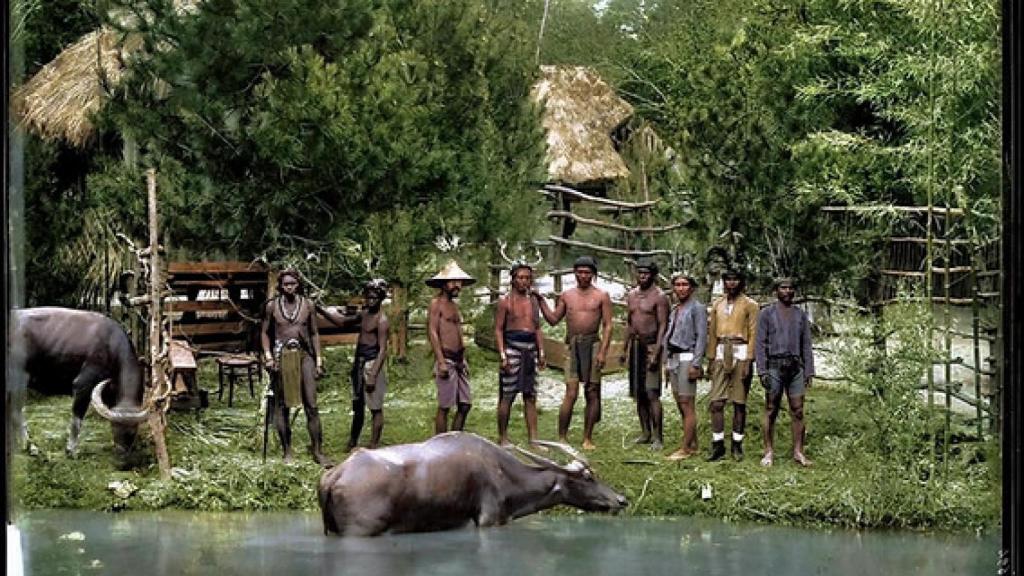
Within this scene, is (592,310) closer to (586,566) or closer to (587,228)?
(587,228)

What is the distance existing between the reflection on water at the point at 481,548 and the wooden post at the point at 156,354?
0.24 metres

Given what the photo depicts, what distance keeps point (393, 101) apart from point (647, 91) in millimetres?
955

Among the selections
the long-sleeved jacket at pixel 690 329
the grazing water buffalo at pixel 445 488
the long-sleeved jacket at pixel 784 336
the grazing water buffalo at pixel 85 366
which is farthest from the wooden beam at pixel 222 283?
the long-sleeved jacket at pixel 784 336

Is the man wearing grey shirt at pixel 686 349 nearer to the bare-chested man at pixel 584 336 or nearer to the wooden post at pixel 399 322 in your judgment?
the bare-chested man at pixel 584 336

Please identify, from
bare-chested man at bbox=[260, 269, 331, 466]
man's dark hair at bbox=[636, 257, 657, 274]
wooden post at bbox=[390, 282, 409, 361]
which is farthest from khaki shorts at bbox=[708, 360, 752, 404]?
bare-chested man at bbox=[260, 269, 331, 466]

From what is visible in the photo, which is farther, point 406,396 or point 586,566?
point 406,396

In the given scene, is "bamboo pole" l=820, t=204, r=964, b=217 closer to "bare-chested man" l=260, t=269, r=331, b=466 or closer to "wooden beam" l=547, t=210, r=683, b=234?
"wooden beam" l=547, t=210, r=683, b=234

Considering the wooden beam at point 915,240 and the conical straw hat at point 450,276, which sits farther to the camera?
the conical straw hat at point 450,276

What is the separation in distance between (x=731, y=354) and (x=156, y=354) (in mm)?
2155

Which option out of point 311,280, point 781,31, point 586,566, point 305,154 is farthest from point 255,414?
point 781,31

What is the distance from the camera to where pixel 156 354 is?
553 cm

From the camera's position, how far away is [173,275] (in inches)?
220

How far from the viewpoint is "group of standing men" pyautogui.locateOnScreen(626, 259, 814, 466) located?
5543mm

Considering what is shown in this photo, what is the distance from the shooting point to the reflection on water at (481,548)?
5.12m
